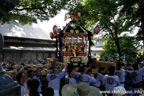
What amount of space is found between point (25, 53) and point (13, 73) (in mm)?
15696

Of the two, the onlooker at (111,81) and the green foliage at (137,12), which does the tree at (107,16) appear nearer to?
the green foliage at (137,12)

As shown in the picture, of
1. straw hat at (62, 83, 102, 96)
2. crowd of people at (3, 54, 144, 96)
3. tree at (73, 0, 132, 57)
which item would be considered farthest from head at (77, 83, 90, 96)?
tree at (73, 0, 132, 57)

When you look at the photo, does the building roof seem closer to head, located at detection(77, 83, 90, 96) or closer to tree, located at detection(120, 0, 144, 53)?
tree, located at detection(120, 0, 144, 53)

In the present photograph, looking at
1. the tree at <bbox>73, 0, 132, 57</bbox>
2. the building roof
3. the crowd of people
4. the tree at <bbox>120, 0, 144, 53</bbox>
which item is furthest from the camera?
the building roof

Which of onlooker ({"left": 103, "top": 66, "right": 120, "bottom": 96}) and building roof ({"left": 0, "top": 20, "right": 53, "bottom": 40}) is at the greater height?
building roof ({"left": 0, "top": 20, "right": 53, "bottom": 40})

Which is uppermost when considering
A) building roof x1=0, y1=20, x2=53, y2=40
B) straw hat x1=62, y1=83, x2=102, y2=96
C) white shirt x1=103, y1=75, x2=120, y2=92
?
building roof x1=0, y1=20, x2=53, y2=40

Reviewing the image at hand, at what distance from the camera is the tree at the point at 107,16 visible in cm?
1519

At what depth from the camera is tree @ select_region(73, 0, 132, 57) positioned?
15.2 m

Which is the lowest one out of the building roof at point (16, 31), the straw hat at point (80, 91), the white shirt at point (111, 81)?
the white shirt at point (111, 81)

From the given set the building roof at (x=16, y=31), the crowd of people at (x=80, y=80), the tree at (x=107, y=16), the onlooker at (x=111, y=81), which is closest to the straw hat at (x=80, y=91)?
the crowd of people at (x=80, y=80)

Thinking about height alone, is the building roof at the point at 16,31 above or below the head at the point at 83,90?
above

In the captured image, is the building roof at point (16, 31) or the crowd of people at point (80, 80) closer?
the crowd of people at point (80, 80)

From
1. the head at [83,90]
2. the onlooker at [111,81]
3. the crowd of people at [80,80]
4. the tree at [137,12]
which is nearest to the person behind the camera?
the head at [83,90]

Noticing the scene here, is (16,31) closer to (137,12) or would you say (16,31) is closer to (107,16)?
(107,16)
